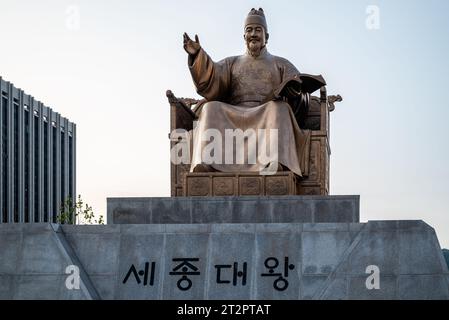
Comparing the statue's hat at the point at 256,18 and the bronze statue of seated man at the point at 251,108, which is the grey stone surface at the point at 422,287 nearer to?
the bronze statue of seated man at the point at 251,108

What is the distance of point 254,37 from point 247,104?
0.98 metres

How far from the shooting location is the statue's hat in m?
13.1

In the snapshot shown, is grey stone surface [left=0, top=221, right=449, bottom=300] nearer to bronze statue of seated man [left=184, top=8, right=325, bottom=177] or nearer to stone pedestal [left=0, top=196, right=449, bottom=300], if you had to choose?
stone pedestal [left=0, top=196, right=449, bottom=300]

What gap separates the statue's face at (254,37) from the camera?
13125mm

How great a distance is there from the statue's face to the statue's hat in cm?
5

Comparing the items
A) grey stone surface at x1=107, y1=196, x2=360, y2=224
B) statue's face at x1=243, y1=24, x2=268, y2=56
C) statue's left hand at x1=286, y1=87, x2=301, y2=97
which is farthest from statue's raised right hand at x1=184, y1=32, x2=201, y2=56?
grey stone surface at x1=107, y1=196, x2=360, y2=224

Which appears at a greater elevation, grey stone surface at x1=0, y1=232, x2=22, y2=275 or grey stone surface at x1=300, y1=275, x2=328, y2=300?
grey stone surface at x1=0, y1=232, x2=22, y2=275

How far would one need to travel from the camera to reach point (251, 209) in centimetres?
1119

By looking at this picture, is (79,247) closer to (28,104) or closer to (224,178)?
(224,178)

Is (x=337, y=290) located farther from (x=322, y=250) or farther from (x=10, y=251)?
(x=10, y=251)

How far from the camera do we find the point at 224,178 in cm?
1176

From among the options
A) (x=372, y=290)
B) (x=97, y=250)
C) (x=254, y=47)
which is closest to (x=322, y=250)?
(x=372, y=290)

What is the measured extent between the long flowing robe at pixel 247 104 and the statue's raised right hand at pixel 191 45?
154 mm
